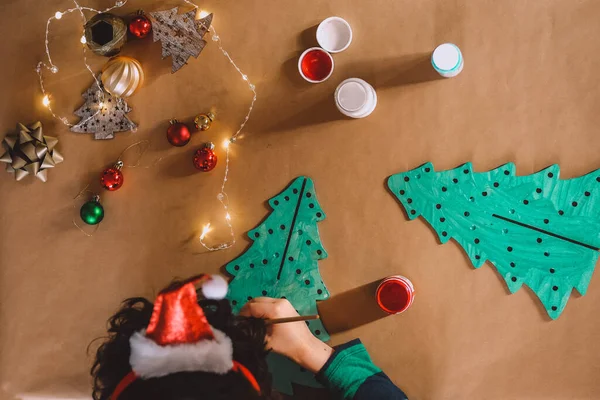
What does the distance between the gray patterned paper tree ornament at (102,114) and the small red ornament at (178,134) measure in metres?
0.13

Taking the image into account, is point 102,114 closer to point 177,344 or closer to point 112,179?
point 112,179

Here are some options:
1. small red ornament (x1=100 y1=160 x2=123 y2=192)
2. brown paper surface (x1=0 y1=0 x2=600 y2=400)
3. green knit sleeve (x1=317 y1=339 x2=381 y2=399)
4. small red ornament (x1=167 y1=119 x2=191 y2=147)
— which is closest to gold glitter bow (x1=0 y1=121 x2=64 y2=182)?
brown paper surface (x1=0 y1=0 x2=600 y2=400)

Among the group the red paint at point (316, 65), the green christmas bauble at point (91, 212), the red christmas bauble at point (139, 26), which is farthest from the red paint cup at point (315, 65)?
the green christmas bauble at point (91, 212)

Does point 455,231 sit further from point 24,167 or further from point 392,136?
point 24,167

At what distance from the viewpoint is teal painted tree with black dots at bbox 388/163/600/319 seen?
1.26 meters

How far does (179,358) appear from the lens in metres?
0.87

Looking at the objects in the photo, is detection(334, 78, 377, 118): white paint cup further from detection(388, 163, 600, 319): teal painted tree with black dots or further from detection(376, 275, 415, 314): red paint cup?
detection(376, 275, 415, 314): red paint cup

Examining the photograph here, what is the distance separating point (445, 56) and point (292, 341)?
2.71ft

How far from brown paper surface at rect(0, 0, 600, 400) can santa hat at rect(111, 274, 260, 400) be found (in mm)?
524

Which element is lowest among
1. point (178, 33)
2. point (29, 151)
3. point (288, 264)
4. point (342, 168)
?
point (288, 264)

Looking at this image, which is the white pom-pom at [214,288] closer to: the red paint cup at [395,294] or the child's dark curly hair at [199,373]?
the child's dark curly hair at [199,373]

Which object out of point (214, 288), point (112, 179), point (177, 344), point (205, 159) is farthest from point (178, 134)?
point (177, 344)

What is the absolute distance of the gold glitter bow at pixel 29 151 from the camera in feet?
4.71

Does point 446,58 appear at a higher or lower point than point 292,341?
higher
